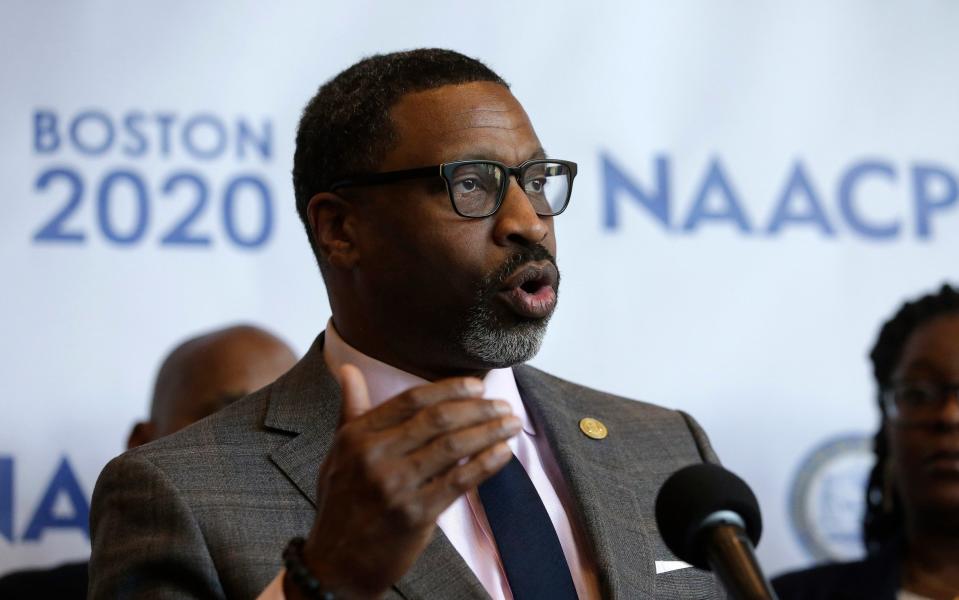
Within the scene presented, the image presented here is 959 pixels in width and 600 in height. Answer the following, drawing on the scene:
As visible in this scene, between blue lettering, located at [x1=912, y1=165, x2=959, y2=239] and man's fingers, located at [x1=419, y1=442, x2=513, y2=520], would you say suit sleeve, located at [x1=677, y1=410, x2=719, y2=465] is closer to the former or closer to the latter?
man's fingers, located at [x1=419, y1=442, x2=513, y2=520]

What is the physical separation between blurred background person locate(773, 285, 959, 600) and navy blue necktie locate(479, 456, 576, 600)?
153 centimetres

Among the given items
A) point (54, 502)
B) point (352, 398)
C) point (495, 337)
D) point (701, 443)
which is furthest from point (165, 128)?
point (352, 398)

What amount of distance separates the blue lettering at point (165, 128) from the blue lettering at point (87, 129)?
128 millimetres

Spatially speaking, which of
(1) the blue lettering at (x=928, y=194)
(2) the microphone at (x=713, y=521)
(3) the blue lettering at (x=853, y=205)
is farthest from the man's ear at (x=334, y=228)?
(1) the blue lettering at (x=928, y=194)

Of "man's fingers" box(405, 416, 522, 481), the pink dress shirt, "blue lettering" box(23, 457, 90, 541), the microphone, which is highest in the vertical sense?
"man's fingers" box(405, 416, 522, 481)

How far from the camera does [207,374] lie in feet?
11.2

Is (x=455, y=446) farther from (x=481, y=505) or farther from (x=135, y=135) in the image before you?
(x=135, y=135)

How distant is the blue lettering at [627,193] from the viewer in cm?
382

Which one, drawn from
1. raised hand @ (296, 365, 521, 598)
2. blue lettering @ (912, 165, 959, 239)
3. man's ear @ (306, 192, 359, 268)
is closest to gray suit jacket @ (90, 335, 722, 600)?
man's ear @ (306, 192, 359, 268)

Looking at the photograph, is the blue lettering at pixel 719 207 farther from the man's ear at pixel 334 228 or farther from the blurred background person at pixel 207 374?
the man's ear at pixel 334 228

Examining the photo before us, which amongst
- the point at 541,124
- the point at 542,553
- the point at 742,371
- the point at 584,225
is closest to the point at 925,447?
the point at 742,371

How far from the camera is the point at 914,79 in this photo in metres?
4.18

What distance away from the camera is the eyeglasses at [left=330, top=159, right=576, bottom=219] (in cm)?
217

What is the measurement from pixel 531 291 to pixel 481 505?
1.21 feet
